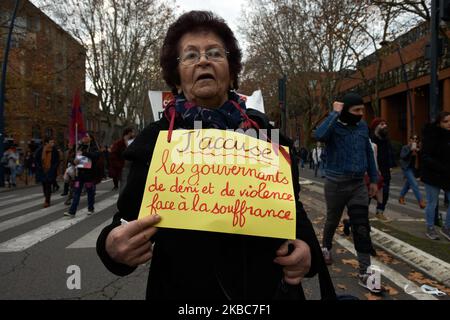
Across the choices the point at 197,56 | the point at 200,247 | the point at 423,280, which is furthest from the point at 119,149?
the point at 200,247

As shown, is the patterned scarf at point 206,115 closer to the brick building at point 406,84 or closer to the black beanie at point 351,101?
the black beanie at point 351,101

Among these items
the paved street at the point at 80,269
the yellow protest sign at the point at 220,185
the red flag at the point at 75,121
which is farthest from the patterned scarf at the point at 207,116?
the red flag at the point at 75,121

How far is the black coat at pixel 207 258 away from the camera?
49.9 inches

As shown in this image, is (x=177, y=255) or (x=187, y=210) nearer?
(x=187, y=210)

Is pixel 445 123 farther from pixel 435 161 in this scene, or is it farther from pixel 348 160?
pixel 348 160

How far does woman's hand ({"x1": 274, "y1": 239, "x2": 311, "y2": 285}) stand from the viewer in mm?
1204

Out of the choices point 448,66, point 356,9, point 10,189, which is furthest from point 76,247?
point 448,66

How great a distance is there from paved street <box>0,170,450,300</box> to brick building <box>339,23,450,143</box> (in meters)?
20.2

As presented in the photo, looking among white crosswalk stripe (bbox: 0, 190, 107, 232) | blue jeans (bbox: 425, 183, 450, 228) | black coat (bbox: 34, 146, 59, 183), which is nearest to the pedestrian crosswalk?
white crosswalk stripe (bbox: 0, 190, 107, 232)

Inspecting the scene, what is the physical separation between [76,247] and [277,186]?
475 centimetres

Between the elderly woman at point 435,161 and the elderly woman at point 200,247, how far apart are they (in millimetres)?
4551

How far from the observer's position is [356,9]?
14.9 m

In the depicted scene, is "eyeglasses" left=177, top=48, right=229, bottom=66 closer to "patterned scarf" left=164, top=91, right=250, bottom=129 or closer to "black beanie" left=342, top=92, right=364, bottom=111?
"patterned scarf" left=164, top=91, right=250, bottom=129

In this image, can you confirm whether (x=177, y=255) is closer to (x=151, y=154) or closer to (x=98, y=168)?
(x=151, y=154)
